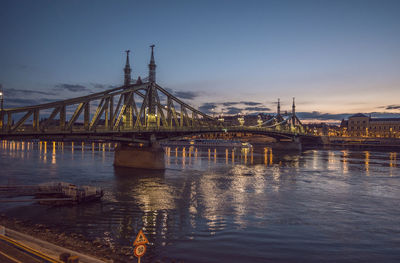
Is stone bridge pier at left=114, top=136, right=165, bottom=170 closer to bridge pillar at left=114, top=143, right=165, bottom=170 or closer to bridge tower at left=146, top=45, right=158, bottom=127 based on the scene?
bridge pillar at left=114, top=143, right=165, bottom=170

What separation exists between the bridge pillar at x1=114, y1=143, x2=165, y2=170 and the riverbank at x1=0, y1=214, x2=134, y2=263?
105ft

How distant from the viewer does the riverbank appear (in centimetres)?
1516

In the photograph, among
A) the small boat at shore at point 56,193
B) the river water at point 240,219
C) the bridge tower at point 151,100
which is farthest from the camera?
the bridge tower at point 151,100

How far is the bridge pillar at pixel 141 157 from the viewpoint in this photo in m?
52.6

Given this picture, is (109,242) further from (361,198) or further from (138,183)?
(361,198)

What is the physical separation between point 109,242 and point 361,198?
2605cm

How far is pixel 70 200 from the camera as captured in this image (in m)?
26.5

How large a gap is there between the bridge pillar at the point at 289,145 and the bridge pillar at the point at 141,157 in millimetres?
83109

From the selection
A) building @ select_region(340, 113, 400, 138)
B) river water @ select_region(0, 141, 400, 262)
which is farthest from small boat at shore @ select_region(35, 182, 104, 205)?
building @ select_region(340, 113, 400, 138)

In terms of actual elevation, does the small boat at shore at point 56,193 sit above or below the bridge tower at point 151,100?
below

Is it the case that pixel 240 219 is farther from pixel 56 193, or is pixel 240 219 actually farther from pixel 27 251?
pixel 56 193

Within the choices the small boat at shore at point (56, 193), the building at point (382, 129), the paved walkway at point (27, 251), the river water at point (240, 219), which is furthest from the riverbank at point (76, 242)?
the building at point (382, 129)

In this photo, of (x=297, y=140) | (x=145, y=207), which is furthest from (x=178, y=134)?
(x=297, y=140)

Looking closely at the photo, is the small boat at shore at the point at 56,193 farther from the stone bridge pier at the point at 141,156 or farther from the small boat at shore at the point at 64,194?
the stone bridge pier at the point at 141,156
